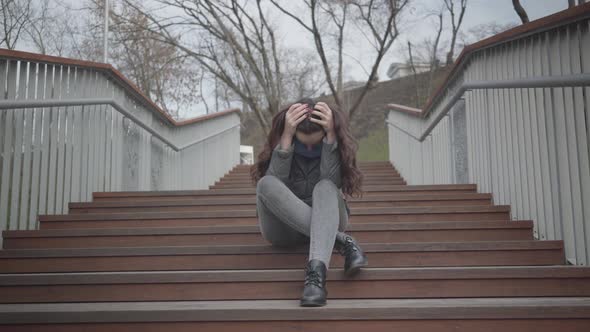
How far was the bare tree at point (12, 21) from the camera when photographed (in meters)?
4.34

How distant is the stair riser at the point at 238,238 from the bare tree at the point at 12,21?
2.67 meters

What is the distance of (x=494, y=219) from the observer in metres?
2.80

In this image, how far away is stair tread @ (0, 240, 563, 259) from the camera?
7.32ft

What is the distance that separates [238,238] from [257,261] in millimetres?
321

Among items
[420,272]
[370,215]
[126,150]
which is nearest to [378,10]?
[126,150]

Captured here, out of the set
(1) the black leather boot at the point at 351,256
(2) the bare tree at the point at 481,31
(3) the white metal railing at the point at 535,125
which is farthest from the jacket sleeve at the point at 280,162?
(2) the bare tree at the point at 481,31

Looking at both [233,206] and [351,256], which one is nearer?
[351,256]

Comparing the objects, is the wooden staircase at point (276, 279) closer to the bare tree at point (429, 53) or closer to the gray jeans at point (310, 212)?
the gray jeans at point (310, 212)

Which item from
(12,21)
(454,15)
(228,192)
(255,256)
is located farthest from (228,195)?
(454,15)

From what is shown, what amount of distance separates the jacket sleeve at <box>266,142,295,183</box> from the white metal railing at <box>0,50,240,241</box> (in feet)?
4.57

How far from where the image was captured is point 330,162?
2076 mm

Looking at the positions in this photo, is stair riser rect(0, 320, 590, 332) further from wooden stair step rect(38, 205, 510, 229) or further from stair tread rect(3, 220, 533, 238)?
wooden stair step rect(38, 205, 510, 229)

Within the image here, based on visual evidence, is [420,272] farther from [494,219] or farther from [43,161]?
[43,161]

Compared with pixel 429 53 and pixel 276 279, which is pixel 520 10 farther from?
pixel 429 53
